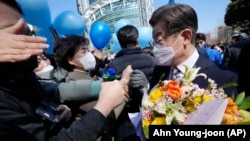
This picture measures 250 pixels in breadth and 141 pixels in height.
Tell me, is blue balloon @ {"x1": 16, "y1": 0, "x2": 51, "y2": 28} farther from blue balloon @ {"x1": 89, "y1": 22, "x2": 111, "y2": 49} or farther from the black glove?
the black glove

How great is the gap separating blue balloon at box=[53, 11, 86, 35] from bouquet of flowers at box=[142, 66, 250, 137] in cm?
468

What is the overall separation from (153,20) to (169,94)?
3.25 ft

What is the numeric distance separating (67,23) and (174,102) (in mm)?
4824

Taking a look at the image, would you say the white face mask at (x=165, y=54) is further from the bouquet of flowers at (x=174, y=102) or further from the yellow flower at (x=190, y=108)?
the yellow flower at (x=190, y=108)

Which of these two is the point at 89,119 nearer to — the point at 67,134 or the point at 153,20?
the point at 67,134

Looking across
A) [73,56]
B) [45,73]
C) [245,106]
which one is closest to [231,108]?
[245,106]

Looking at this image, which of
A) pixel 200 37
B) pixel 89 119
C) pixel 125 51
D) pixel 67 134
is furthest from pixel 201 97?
pixel 200 37

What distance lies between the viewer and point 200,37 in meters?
6.99

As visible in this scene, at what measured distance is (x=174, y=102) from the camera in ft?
4.67

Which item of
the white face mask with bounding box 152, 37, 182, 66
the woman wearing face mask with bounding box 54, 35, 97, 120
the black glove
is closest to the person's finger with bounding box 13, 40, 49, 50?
the black glove

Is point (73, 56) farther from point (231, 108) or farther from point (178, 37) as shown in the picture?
point (231, 108)

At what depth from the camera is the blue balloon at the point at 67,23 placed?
19.2 feet

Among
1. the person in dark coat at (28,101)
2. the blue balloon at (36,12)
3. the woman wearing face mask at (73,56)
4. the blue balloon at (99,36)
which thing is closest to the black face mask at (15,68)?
the person in dark coat at (28,101)

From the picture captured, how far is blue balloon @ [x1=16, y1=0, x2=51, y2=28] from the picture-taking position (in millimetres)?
4785
